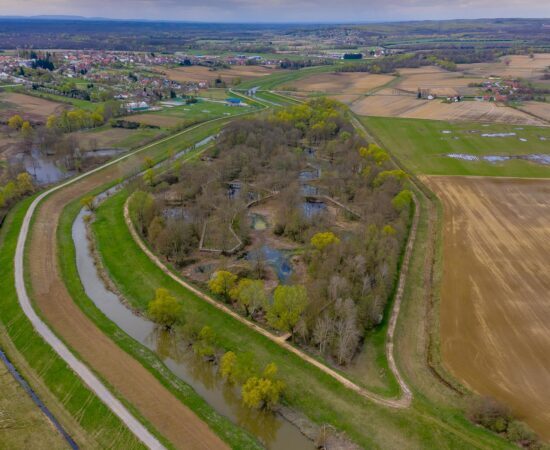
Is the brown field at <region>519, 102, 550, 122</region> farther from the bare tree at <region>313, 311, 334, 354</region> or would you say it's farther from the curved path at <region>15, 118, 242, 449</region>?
the curved path at <region>15, 118, 242, 449</region>

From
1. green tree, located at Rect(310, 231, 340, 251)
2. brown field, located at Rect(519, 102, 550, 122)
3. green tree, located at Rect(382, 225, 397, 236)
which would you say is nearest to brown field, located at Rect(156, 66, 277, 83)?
brown field, located at Rect(519, 102, 550, 122)

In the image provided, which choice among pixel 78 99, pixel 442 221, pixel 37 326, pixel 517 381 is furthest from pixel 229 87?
pixel 517 381

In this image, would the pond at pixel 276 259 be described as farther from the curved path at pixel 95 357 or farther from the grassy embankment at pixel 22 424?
the grassy embankment at pixel 22 424

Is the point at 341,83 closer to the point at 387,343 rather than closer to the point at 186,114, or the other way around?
the point at 186,114

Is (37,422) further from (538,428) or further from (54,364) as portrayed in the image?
(538,428)

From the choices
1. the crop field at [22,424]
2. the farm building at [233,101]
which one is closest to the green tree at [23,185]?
the crop field at [22,424]

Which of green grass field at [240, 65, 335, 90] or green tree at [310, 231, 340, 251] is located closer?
green tree at [310, 231, 340, 251]

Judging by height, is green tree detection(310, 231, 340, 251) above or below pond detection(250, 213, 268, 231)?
above
